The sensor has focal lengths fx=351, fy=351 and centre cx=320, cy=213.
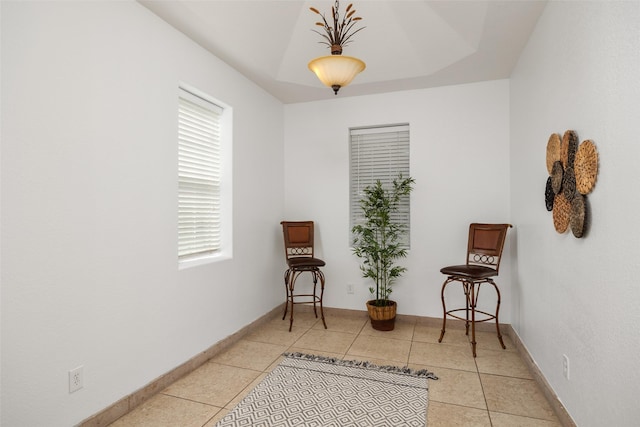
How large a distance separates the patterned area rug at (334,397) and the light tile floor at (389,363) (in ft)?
0.33

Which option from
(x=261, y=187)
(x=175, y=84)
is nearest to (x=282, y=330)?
(x=261, y=187)

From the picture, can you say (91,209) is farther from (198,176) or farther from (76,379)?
(198,176)

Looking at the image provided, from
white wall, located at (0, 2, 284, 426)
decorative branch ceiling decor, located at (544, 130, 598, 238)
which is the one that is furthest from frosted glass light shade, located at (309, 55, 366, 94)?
decorative branch ceiling decor, located at (544, 130, 598, 238)

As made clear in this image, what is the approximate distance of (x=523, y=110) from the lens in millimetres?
3082

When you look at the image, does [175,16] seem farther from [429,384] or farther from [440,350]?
[440,350]

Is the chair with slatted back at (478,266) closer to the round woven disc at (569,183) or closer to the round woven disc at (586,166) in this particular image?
the round woven disc at (569,183)

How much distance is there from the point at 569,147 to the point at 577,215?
39 cm

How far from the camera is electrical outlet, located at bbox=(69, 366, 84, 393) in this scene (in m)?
1.90

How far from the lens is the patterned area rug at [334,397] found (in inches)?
84.7

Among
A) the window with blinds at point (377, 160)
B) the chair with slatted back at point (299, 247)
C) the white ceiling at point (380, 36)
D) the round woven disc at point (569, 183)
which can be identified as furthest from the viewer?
the window with blinds at point (377, 160)

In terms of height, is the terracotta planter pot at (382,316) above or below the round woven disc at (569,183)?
below

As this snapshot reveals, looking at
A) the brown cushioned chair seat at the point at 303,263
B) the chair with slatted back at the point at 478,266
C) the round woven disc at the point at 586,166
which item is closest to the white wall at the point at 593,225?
the round woven disc at the point at 586,166

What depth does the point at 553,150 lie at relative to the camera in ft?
7.21

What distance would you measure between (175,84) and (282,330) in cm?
259
